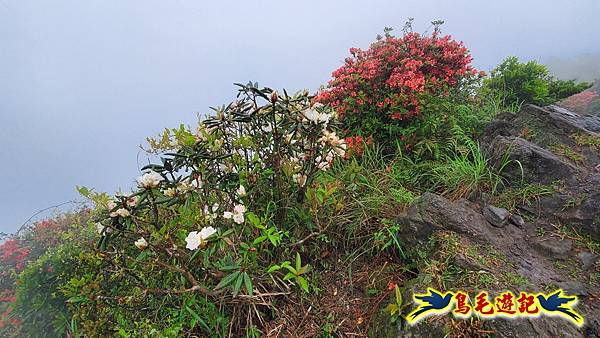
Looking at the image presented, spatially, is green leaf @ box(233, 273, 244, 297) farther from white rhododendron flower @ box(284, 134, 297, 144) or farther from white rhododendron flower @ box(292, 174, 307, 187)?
white rhododendron flower @ box(284, 134, 297, 144)

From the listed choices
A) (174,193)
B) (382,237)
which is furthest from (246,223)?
(382,237)

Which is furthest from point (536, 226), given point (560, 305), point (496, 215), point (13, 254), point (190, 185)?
point (13, 254)

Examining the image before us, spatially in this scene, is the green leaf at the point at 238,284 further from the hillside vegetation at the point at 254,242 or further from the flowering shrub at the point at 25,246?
the flowering shrub at the point at 25,246

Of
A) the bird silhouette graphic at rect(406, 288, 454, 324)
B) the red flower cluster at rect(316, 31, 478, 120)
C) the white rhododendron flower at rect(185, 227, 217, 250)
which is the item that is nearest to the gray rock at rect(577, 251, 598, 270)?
the bird silhouette graphic at rect(406, 288, 454, 324)

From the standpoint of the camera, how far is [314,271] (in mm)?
2326

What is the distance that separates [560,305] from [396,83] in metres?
2.45

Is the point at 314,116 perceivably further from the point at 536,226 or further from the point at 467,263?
the point at 536,226

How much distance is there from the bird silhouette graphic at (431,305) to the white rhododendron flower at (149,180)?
1498 mm

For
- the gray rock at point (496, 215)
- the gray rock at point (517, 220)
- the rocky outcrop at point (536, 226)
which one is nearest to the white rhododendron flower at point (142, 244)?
the rocky outcrop at point (536, 226)

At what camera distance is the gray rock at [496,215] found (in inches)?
92.7

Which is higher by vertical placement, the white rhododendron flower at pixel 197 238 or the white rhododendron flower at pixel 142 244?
the white rhododendron flower at pixel 142 244

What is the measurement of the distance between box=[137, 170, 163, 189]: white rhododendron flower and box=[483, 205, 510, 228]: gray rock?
2.23 m

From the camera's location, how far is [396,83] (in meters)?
3.52

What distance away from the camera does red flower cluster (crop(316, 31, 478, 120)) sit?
3450mm
